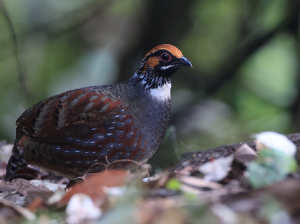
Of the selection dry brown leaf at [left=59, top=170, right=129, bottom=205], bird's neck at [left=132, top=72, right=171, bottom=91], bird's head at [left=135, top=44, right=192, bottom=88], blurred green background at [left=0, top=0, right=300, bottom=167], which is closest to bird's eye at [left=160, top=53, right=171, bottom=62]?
bird's head at [left=135, top=44, right=192, bottom=88]

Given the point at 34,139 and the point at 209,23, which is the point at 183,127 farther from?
the point at 34,139

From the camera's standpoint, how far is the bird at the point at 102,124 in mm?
3076

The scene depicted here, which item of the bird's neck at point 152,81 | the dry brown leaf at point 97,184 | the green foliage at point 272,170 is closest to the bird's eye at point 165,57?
the bird's neck at point 152,81

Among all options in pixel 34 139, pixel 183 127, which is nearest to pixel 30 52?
pixel 183 127

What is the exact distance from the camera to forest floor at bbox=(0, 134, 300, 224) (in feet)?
4.73

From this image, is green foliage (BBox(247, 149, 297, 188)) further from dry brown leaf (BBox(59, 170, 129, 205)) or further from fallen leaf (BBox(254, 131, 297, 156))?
dry brown leaf (BBox(59, 170, 129, 205))

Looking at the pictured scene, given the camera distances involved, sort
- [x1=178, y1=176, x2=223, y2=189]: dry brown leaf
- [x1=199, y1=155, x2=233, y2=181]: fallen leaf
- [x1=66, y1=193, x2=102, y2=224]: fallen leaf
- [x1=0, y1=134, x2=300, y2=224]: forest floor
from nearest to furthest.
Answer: [x1=0, y1=134, x2=300, y2=224]: forest floor
[x1=66, y1=193, x2=102, y2=224]: fallen leaf
[x1=178, y1=176, x2=223, y2=189]: dry brown leaf
[x1=199, y1=155, x2=233, y2=181]: fallen leaf

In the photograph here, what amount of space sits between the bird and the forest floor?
1070 millimetres

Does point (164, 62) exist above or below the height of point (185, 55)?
above

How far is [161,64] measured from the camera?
3.36 meters

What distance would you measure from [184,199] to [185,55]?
5065mm

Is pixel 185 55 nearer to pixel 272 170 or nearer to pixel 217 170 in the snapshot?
pixel 217 170

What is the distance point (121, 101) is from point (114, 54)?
13.2 feet

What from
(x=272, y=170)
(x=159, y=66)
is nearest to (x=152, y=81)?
(x=159, y=66)
